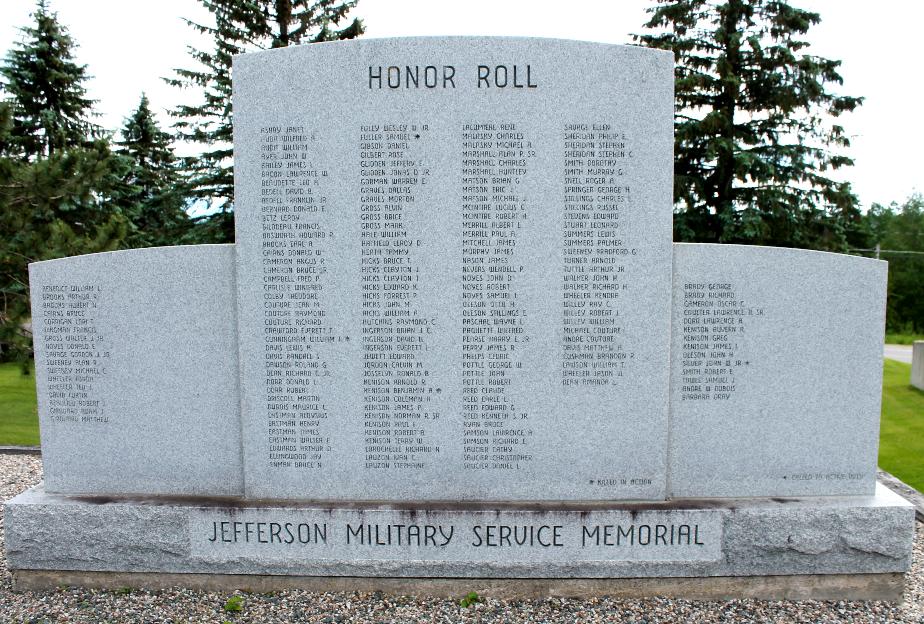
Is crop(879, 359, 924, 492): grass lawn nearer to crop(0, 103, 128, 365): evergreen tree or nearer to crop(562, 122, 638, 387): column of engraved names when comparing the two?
crop(562, 122, 638, 387): column of engraved names

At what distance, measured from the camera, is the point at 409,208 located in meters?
4.45

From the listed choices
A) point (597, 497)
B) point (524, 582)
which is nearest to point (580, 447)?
point (597, 497)

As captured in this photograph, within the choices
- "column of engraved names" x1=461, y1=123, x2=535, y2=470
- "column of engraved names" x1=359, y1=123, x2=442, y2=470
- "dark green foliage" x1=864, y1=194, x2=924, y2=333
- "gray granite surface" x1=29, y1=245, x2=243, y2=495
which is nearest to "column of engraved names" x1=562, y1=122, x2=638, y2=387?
"column of engraved names" x1=461, y1=123, x2=535, y2=470

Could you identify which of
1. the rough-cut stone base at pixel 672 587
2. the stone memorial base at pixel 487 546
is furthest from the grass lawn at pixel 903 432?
the stone memorial base at pixel 487 546

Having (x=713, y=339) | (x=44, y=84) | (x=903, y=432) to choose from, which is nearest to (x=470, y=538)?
(x=713, y=339)

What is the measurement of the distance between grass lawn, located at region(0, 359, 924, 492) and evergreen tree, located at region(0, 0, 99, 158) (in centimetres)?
1066

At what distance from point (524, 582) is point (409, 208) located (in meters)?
2.99

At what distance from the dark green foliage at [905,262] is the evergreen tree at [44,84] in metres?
42.2

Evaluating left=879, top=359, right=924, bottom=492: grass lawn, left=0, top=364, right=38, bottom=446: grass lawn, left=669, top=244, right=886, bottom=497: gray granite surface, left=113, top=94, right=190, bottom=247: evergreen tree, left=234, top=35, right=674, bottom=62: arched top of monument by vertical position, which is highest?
left=113, top=94, right=190, bottom=247: evergreen tree

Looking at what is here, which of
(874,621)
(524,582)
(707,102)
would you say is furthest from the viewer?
(707,102)

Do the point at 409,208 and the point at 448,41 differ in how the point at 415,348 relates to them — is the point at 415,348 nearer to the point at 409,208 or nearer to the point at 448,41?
the point at 409,208

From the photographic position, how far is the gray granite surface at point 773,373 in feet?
14.8

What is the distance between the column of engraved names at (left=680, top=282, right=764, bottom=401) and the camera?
4555 mm

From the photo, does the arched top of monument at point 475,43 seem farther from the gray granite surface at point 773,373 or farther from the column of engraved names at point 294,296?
the gray granite surface at point 773,373
